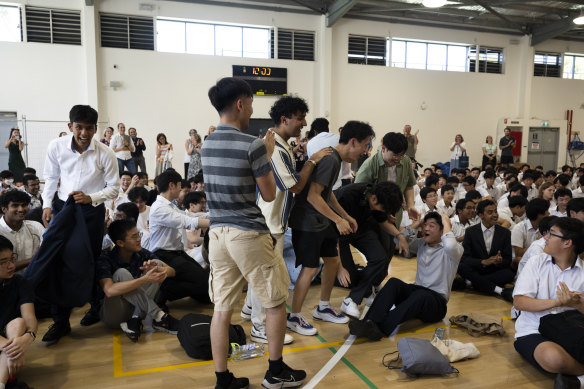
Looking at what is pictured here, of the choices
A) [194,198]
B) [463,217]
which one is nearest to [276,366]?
[194,198]

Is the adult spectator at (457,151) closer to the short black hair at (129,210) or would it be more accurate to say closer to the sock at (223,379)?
the short black hair at (129,210)

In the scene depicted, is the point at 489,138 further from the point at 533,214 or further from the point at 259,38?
the point at 533,214

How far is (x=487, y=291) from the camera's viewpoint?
4305 millimetres

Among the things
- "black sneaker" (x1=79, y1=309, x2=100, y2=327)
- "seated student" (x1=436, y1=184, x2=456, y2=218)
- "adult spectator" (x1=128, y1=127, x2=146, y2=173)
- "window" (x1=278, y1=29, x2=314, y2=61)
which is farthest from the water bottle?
"window" (x1=278, y1=29, x2=314, y2=61)

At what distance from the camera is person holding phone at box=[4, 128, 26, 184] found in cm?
966

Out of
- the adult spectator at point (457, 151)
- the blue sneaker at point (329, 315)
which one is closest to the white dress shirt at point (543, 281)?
the blue sneaker at point (329, 315)

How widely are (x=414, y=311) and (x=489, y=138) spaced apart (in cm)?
1284

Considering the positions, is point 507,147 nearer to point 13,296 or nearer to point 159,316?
point 159,316

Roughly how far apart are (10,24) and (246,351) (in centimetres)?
1174

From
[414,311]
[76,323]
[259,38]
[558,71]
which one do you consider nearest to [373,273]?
[414,311]

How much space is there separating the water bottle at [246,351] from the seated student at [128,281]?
609 mm

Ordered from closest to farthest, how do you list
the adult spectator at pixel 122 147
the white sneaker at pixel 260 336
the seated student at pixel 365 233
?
the white sneaker at pixel 260 336 → the seated student at pixel 365 233 → the adult spectator at pixel 122 147

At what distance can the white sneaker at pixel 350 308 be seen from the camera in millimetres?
3609

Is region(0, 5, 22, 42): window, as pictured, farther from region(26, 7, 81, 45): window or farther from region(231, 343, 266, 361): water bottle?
region(231, 343, 266, 361): water bottle
